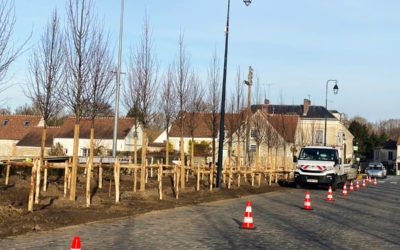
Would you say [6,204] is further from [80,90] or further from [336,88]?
[336,88]

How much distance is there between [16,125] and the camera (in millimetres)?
64500

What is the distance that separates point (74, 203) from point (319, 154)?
1777cm

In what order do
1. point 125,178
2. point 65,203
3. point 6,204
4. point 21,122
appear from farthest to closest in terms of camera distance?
point 21,122, point 125,178, point 65,203, point 6,204

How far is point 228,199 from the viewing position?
20938 mm

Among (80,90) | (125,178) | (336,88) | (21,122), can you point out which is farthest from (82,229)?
(21,122)

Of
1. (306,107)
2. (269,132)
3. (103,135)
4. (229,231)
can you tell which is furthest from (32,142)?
(229,231)

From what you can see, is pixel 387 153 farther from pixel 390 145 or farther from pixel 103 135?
pixel 103 135

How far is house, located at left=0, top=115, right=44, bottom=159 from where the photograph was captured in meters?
62.1

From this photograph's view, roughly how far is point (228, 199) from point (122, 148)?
38.5 m

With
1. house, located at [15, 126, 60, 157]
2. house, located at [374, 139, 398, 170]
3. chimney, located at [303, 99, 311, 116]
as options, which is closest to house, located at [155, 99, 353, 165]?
chimney, located at [303, 99, 311, 116]

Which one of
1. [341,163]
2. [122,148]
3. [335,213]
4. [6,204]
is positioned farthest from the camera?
[122,148]

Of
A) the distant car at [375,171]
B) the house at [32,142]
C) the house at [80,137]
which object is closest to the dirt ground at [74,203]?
the house at [80,137]

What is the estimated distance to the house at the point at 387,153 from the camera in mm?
111875

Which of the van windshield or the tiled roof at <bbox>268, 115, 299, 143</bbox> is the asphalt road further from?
the tiled roof at <bbox>268, 115, 299, 143</bbox>
